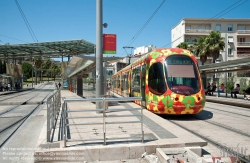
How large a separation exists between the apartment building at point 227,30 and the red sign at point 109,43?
41158 millimetres

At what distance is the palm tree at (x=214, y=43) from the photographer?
35125 mm

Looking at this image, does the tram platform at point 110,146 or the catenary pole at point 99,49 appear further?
the catenary pole at point 99,49

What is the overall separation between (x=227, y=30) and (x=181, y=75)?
154ft

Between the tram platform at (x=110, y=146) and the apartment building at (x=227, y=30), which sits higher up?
the apartment building at (x=227, y=30)

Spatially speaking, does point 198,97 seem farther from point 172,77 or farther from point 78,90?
point 78,90

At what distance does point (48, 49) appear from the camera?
40.5 metres

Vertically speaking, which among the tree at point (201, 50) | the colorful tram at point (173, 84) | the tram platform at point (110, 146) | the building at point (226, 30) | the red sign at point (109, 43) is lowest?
the tram platform at point (110, 146)

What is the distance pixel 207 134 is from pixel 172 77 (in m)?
3.26

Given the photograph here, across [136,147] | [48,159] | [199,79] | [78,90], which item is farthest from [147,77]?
[78,90]

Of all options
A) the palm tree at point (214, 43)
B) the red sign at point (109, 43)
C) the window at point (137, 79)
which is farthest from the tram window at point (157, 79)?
the palm tree at point (214, 43)

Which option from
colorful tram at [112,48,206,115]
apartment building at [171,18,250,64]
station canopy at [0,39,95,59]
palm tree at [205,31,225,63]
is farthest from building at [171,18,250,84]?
colorful tram at [112,48,206,115]

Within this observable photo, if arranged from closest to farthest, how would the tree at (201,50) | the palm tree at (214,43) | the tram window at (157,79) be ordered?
the tram window at (157,79) → the palm tree at (214,43) → the tree at (201,50)

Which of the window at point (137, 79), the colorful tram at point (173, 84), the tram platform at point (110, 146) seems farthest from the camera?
the window at point (137, 79)

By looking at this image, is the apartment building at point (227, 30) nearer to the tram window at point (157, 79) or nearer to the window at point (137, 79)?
the window at point (137, 79)
